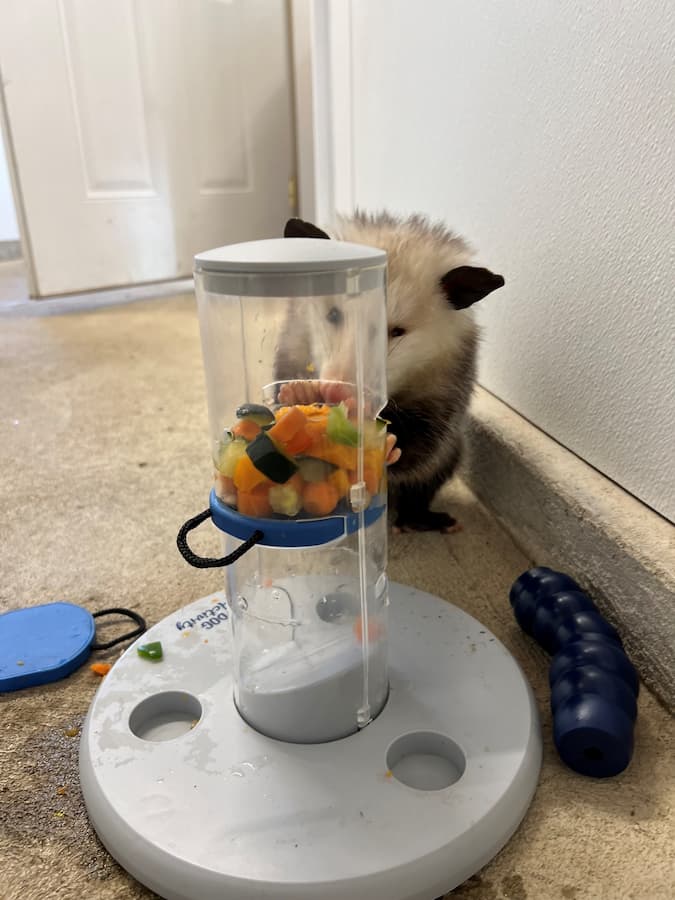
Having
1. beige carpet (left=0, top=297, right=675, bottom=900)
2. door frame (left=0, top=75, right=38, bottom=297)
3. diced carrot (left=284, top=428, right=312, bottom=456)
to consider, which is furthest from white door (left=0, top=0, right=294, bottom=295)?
diced carrot (left=284, top=428, right=312, bottom=456)

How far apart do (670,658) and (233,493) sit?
398 mm

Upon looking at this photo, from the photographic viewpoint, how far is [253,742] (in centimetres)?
54

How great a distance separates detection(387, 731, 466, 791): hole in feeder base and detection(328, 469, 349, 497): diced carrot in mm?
195

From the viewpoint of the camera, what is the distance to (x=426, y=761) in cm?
54

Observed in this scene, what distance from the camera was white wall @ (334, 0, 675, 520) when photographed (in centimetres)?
64

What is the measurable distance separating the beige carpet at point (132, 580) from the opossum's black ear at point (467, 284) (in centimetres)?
30

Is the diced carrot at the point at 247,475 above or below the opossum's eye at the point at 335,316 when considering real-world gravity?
below

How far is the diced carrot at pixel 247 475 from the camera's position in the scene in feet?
1.61

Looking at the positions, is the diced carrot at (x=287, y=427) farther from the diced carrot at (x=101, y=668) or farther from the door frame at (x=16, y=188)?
the door frame at (x=16, y=188)

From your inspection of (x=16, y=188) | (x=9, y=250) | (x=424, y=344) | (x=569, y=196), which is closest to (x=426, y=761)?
(x=424, y=344)

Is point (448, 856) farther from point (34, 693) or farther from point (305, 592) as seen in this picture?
point (34, 693)

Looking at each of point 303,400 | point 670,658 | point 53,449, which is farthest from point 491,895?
point 53,449

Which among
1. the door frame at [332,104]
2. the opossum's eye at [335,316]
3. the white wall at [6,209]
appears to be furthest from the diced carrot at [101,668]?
the white wall at [6,209]

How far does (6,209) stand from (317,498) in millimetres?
3730
